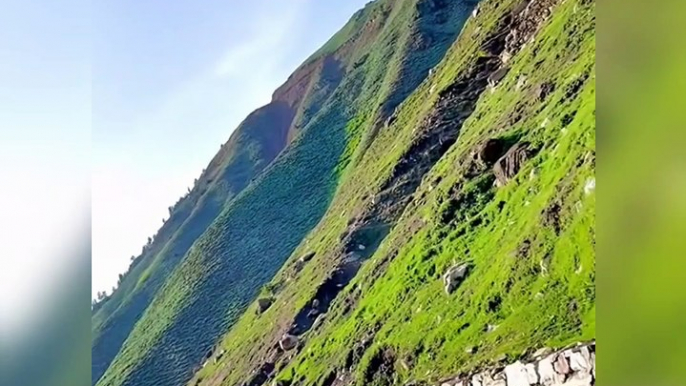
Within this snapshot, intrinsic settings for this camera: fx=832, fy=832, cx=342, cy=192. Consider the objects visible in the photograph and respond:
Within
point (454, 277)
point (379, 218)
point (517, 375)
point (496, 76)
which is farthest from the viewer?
point (496, 76)

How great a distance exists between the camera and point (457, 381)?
3.07 meters

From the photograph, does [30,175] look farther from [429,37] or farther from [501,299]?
[429,37]

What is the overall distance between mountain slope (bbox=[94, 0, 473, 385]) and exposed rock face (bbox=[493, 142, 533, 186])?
0.62 meters

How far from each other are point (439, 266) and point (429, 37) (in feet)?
3.74

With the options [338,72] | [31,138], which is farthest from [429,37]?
[31,138]

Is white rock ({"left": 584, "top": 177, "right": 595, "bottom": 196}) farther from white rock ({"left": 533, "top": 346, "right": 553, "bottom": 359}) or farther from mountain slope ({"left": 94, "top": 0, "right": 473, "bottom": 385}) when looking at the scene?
mountain slope ({"left": 94, "top": 0, "right": 473, "bottom": 385})

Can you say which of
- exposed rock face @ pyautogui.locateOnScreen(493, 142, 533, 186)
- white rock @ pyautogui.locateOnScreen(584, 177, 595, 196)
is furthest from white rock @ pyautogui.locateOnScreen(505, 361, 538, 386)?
exposed rock face @ pyautogui.locateOnScreen(493, 142, 533, 186)

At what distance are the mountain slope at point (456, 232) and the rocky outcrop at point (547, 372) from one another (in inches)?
1.8

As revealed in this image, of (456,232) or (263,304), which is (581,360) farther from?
(263,304)

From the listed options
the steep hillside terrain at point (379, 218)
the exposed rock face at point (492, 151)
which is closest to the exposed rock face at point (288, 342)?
the steep hillside terrain at point (379, 218)

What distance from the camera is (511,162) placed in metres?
3.27

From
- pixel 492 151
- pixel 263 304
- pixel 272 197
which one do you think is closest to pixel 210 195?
pixel 272 197

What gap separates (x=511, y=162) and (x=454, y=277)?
508 mm

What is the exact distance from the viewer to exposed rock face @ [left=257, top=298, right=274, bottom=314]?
139 inches
